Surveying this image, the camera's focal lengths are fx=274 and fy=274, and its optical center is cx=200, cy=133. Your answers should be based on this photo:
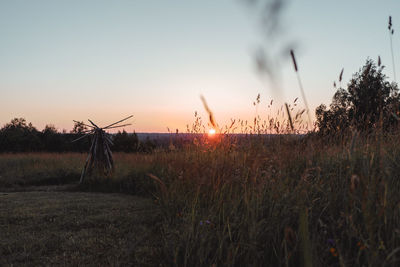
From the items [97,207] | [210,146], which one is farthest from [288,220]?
[97,207]

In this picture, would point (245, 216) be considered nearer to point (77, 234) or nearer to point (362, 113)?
point (77, 234)

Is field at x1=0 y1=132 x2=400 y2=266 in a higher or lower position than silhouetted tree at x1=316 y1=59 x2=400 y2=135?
lower

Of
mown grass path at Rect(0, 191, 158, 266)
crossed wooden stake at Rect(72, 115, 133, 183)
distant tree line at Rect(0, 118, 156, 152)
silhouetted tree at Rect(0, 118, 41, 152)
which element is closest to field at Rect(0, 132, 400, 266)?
mown grass path at Rect(0, 191, 158, 266)

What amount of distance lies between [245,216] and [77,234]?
74.1 inches

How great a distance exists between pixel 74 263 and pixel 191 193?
4.54ft

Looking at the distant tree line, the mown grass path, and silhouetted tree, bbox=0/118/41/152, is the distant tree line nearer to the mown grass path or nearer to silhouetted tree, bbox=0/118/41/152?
silhouetted tree, bbox=0/118/41/152

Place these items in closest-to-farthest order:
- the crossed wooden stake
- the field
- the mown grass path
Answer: the field
the mown grass path
the crossed wooden stake

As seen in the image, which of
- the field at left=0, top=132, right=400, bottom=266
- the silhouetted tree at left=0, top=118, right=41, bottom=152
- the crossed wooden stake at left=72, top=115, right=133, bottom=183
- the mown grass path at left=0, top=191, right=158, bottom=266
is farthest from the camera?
the silhouetted tree at left=0, top=118, right=41, bottom=152

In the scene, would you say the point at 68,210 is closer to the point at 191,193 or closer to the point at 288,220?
the point at 191,193

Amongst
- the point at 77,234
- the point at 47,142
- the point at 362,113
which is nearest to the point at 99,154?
the point at 77,234

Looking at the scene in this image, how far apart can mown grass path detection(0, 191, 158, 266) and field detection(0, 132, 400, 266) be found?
0.01 m

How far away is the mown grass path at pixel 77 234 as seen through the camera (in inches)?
92.2

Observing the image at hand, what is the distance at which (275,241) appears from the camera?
6.07 feet

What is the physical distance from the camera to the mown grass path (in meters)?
2.34
